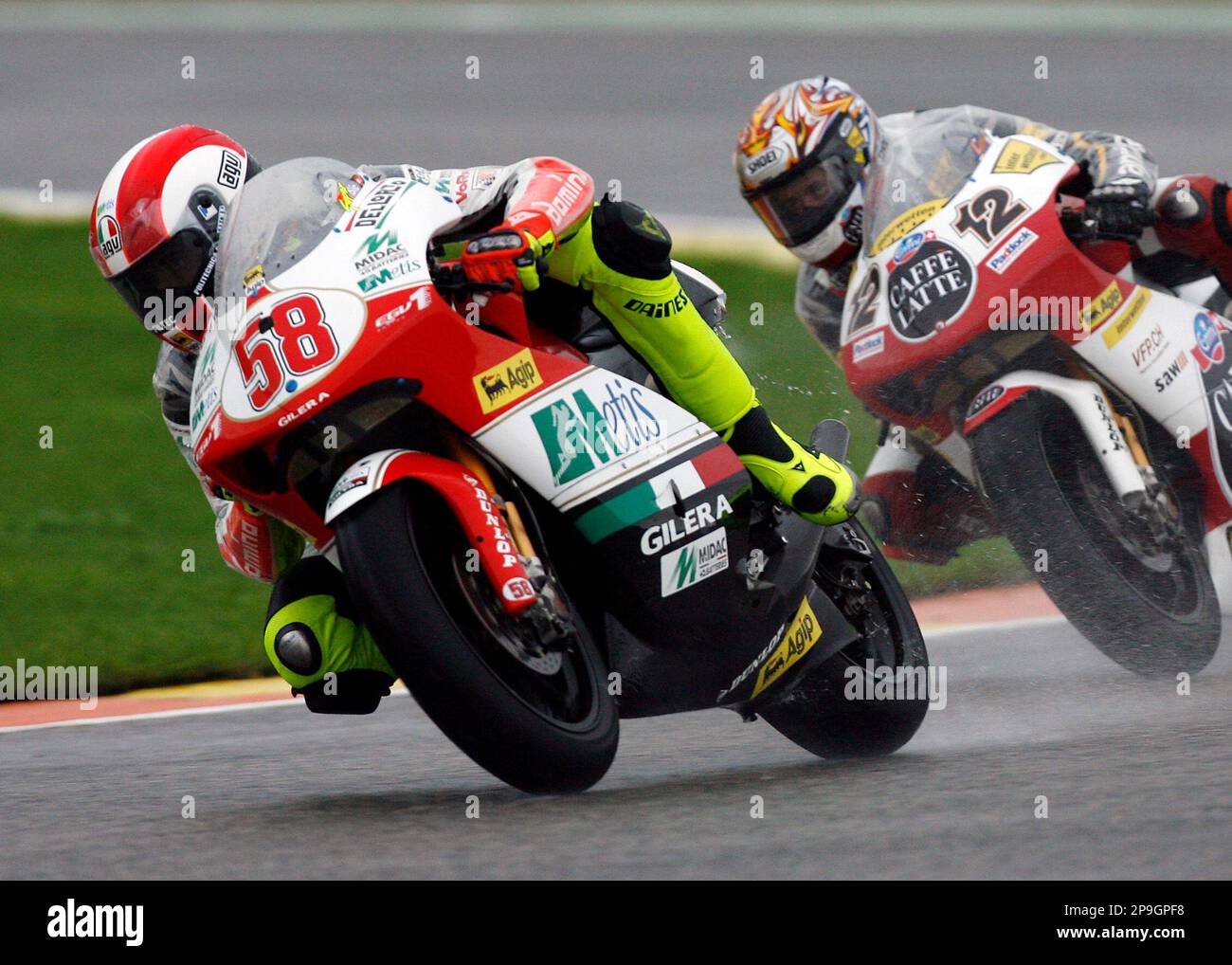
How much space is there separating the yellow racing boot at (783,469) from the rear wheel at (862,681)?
1.33ft

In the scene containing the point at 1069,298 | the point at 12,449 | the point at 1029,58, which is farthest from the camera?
the point at 1029,58

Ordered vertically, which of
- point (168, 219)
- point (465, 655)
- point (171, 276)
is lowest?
point (465, 655)

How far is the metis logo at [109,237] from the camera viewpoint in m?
4.48

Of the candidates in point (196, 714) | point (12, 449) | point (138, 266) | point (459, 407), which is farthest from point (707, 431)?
point (12, 449)

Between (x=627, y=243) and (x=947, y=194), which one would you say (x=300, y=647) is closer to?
(x=627, y=243)

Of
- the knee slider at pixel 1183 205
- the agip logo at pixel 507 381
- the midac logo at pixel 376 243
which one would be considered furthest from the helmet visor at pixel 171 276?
the knee slider at pixel 1183 205

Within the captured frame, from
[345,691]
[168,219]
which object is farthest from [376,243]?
[345,691]

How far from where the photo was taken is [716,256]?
42.2ft

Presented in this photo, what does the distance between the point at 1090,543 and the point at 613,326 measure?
156 cm

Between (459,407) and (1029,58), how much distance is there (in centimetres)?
1509

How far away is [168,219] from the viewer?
14.6 feet
